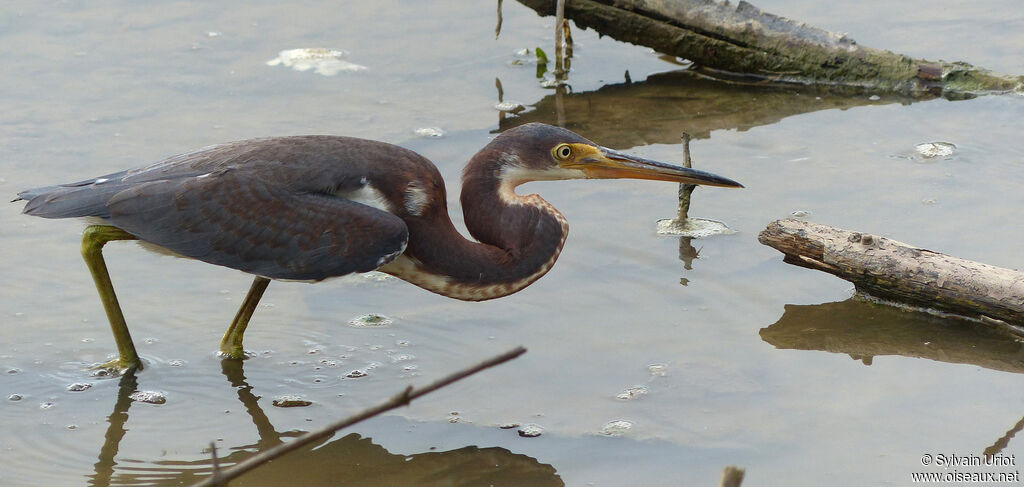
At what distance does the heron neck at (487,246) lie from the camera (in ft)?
17.7

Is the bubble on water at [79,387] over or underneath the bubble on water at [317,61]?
underneath

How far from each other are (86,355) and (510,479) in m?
2.44

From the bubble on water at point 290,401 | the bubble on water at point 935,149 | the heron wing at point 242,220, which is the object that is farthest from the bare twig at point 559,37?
the bubble on water at point 290,401

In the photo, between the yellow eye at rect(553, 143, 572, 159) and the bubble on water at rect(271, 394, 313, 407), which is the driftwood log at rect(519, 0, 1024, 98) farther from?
the bubble on water at rect(271, 394, 313, 407)

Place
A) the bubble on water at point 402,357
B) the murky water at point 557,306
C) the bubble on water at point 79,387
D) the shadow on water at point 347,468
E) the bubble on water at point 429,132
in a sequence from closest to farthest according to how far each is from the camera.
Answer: the shadow on water at point 347,468 < the murky water at point 557,306 < the bubble on water at point 79,387 < the bubble on water at point 402,357 < the bubble on water at point 429,132

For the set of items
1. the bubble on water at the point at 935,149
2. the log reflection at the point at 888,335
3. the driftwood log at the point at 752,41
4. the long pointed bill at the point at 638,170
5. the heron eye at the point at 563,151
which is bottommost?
the log reflection at the point at 888,335

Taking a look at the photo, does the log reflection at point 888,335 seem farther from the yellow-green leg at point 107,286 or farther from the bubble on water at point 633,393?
the yellow-green leg at point 107,286

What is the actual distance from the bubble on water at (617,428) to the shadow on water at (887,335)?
115 centimetres

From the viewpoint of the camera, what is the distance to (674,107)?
8922mm

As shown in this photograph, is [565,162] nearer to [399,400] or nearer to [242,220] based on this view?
[242,220]

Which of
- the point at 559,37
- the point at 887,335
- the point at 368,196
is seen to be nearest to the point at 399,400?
the point at 368,196

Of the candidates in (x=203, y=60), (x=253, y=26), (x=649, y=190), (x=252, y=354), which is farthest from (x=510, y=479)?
(x=253, y=26)

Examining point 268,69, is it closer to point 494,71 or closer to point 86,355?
point 494,71

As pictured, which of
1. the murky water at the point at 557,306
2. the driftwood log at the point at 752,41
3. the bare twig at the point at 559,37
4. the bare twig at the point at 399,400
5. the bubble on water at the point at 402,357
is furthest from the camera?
the driftwood log at the point at 752,41
